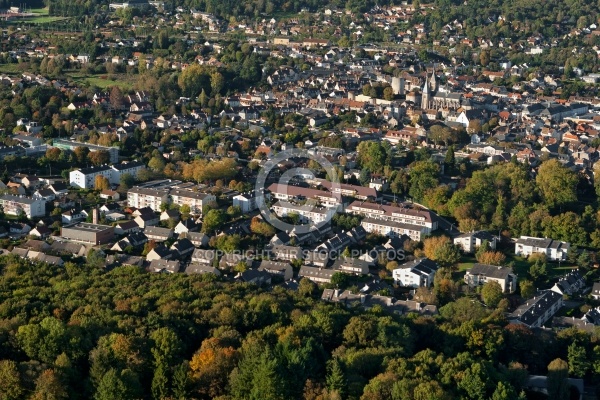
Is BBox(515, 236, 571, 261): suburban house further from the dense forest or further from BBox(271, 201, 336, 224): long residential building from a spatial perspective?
BBox(271, 201, 336, 224): long residential building

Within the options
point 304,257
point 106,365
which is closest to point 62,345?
point 106,365

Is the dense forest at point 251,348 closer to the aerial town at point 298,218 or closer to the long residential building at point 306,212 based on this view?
the aerial town at point 298,218

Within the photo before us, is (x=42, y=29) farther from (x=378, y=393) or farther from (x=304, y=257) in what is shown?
(x=378, y=393)

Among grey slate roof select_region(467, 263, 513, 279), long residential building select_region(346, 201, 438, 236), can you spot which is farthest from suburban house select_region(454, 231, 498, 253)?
grey slate roof select_region(467, 263, 513, 279)

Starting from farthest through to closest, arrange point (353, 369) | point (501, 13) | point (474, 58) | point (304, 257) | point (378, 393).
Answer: point (501, 13) < point (474, 58) < point (304, 257) < point (353, 369) < point (378, 393)

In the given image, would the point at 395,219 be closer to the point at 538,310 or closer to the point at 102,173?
the point at 538,310

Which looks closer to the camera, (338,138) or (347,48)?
(338,138)

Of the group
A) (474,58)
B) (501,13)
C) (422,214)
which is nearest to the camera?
(422,214)
